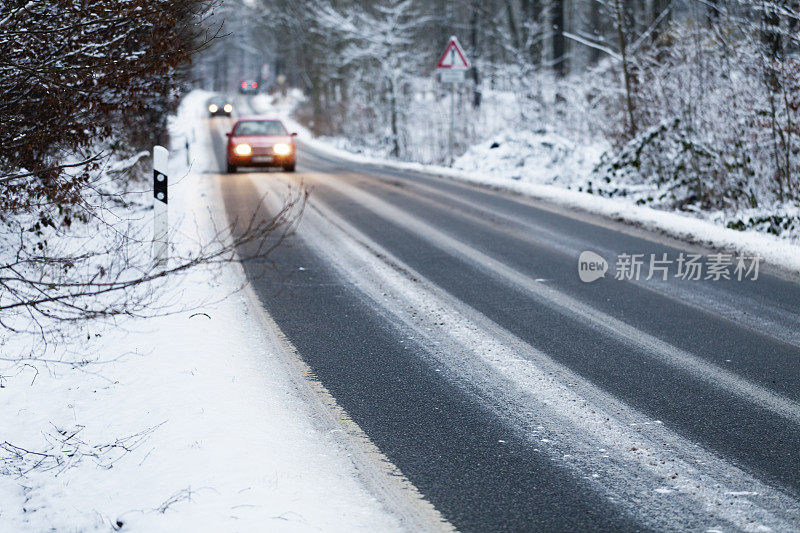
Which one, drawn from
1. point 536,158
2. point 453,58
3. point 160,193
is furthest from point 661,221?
point 453,58

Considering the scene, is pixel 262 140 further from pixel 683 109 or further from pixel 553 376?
pixel 553 376

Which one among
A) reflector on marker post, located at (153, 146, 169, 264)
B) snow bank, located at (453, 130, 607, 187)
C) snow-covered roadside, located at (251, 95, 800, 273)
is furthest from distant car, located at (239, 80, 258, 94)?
reflector on marker post, located at (153, 146, 169, 264)

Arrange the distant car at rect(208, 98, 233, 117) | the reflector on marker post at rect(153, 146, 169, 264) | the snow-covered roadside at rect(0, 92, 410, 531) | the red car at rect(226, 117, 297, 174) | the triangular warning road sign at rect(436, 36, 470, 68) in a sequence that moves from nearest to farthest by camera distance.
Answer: the snow-covered roadside at rect(0, 92, 410, 531)
the reflector on marker post at rect(153, 146, 169, 264)
the red car at rect(226, 117, 297, 174)
the triangular warning road sign at rect(436, 36, 470, 68)
the distant car at rect(208, 98, 233, 117)

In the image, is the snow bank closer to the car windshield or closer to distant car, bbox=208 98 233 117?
the car windshield

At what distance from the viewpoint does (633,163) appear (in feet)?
48.0

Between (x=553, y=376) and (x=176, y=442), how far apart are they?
7.85ft

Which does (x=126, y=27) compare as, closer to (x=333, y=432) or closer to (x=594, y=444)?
(x=333, y=432)

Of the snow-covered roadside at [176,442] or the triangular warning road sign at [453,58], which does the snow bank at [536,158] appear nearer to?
the triangular warning road sign at [453,58]

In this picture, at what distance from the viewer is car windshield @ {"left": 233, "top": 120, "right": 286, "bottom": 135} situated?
70.6ft

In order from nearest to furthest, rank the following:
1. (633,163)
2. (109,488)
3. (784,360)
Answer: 1. (109,488)
2. (784,360)
3. (633,163)

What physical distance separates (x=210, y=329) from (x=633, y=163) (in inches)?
408

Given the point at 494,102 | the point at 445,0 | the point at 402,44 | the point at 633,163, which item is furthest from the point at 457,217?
the point at 445,0

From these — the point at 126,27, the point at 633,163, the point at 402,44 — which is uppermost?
the point at 402,44

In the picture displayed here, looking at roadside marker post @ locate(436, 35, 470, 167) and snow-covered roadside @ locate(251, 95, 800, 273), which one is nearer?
snow-covered roadside @ locate(251, 95, 800, 273)
